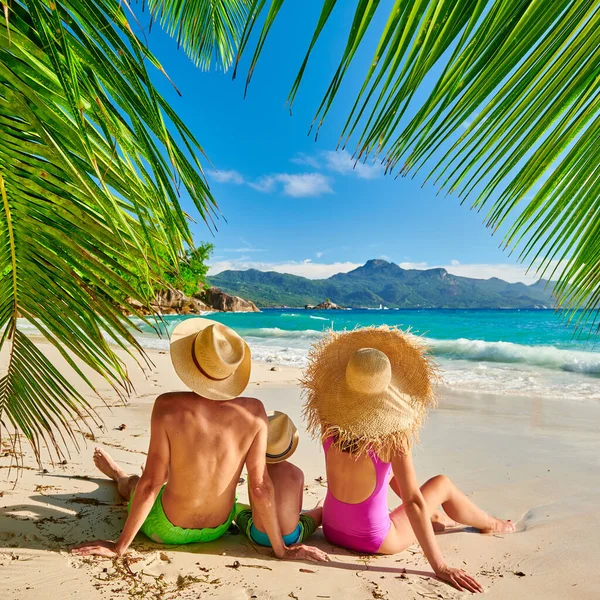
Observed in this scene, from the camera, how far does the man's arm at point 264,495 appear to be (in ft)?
7.13

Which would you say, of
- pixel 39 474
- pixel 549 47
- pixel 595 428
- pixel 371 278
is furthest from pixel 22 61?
pixel 371 278

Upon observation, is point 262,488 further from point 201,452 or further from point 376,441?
point 376,441

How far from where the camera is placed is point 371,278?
143 metres

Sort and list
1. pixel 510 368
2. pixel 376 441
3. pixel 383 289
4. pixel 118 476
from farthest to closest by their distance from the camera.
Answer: pixel 383 289
pixel 510 368
pixel 118 476
pixel 376 441

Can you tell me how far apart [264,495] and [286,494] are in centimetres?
17

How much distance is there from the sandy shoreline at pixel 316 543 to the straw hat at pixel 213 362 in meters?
0.63

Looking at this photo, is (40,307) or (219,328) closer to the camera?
(40,307)

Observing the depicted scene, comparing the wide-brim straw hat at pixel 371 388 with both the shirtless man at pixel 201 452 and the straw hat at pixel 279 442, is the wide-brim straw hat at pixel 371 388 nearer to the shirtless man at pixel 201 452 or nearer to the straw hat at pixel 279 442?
the straw hat at pixel 279 442

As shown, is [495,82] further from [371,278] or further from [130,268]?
[371,278]

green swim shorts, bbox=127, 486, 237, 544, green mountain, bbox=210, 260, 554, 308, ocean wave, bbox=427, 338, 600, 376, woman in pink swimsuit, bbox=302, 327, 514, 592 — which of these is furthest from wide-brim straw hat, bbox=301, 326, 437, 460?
green mountain, bbox=210, 260, 554, 308

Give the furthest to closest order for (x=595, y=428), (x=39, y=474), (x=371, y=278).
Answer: (x=371, y=278) < (x=595, y=428) < (x=39, y=474)

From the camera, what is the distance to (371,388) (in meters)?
2.27

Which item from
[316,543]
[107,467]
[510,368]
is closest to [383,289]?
[510,368]

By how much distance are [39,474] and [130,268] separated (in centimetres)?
201
